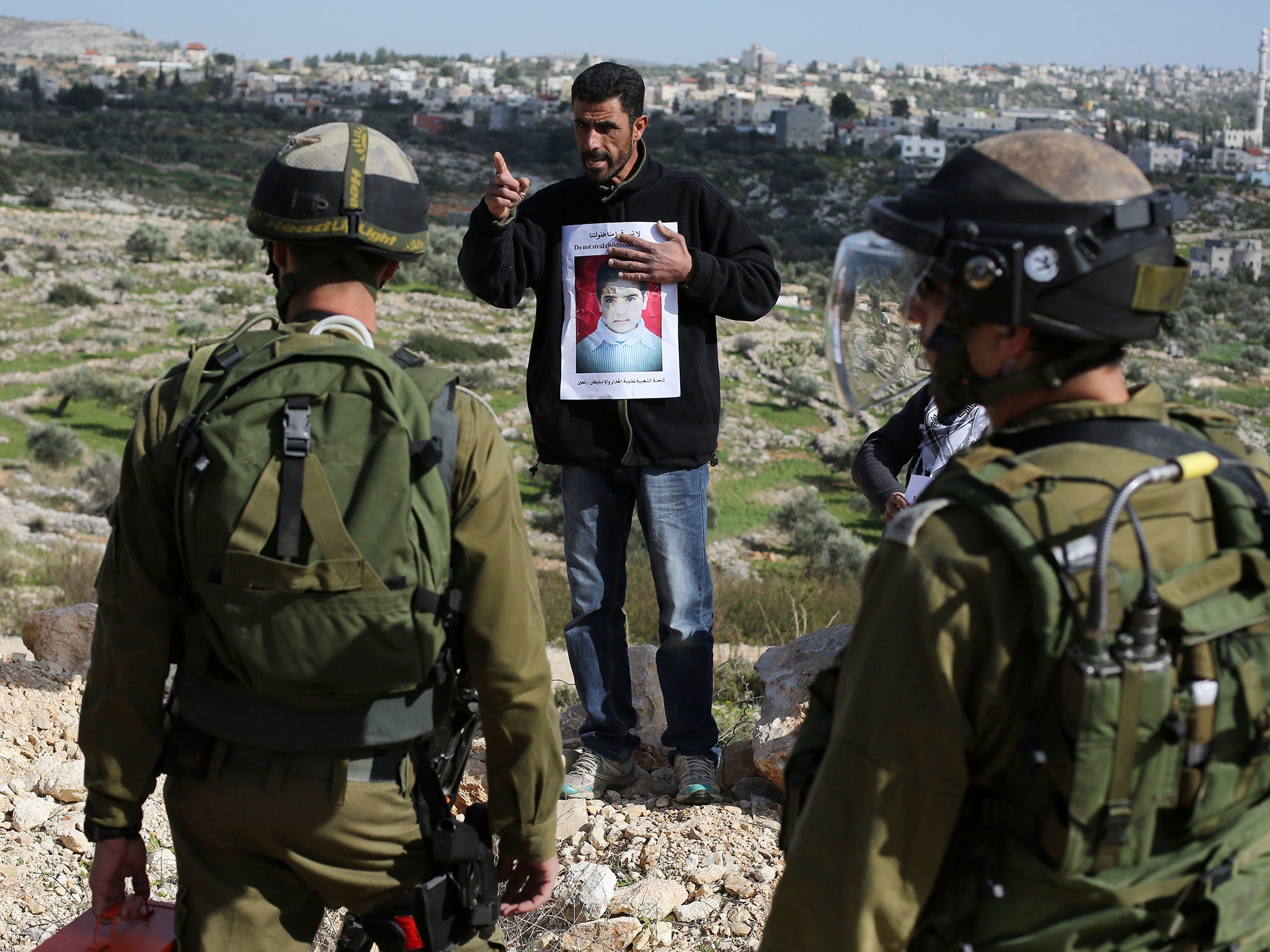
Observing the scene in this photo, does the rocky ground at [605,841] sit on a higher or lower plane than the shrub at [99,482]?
higher

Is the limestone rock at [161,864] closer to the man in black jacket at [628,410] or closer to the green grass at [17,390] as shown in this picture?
the man in black jacket at [628,410]

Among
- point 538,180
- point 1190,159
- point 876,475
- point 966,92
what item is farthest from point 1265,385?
point 966,92

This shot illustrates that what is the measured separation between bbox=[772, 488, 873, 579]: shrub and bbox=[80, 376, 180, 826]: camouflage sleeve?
1051 cm

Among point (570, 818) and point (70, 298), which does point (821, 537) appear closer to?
point (570, 818)

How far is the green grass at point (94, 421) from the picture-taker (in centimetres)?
1566

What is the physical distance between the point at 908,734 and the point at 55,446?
15.1m

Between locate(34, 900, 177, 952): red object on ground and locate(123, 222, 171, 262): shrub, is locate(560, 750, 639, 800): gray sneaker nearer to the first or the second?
locate(34, 900, 177, 952): red object on ground

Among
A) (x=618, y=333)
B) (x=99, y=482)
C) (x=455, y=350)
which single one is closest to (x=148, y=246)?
(x=455, y=350)

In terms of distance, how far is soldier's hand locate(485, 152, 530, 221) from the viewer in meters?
3.32

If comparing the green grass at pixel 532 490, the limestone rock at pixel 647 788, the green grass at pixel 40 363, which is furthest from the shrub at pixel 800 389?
the limestone rock at pixel 647 788

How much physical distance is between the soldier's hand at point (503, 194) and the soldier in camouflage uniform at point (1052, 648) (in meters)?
2.03

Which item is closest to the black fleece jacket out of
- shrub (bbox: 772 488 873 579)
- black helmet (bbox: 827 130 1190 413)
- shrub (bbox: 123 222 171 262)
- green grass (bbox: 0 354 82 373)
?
black helmet (bbox: 827 130 1190 413)

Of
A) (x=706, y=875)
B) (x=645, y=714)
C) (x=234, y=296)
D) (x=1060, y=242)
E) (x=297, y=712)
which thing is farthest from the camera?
(x=234, y=296)

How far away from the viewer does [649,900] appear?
3.11 metres
